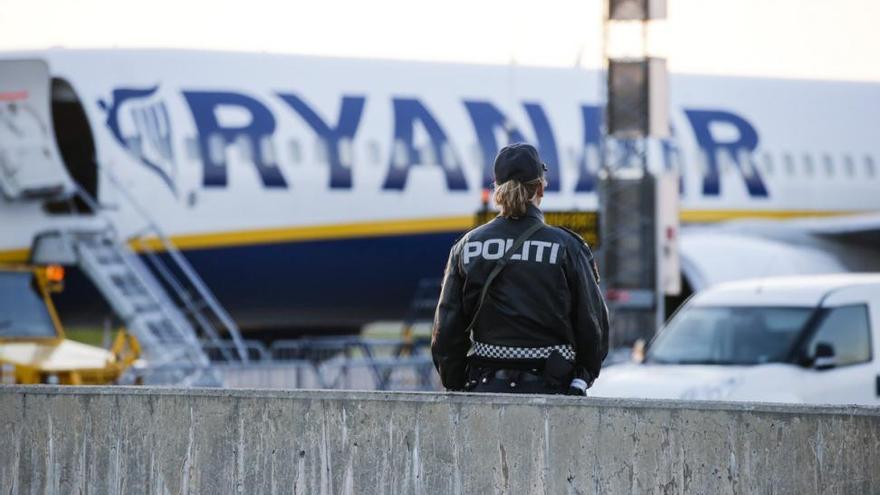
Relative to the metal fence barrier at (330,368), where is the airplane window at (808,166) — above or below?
above

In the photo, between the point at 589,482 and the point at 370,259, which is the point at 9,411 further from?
the point at 370,259

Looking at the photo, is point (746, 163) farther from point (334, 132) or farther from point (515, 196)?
point (515, 196)

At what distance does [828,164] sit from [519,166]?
1825 cm

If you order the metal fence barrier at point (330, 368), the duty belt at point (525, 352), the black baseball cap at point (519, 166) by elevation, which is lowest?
the duty belt at point (525, 352)

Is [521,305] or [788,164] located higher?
[788,164]

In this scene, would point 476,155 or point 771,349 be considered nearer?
point 771,349

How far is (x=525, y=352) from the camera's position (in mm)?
6430

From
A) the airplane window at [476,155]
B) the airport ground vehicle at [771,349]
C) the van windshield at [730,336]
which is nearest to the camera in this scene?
the airport ground vehicle at [771,349]

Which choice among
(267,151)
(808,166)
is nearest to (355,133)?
(267,151)

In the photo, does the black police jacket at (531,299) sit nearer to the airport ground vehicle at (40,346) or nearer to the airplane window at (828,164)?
the airport ground vehicle at (40,346)

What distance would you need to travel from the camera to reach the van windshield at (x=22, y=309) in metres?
15.3

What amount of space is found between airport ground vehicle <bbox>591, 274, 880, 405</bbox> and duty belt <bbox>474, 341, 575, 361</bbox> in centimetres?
496

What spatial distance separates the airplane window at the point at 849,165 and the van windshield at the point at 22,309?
12109mm

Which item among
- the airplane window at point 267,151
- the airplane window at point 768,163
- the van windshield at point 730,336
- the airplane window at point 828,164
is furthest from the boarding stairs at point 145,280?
the airplane window at point 828,164
